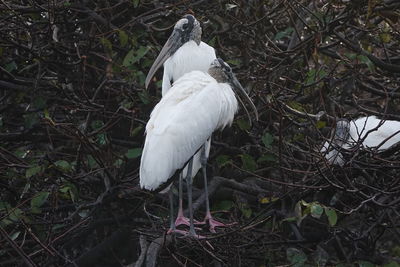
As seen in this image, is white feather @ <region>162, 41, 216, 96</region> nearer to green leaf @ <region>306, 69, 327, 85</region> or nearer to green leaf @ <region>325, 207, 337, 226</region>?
green leaf @ <region>306, 69, 327, 85</region>

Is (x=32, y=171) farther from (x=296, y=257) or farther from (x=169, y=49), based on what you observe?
(x=296, y=257)

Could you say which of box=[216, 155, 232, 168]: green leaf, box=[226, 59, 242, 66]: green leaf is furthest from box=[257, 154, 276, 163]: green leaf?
box=[226, 59, 242, 66]: green leaf

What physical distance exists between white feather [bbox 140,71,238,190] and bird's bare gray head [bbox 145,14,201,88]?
0.47m

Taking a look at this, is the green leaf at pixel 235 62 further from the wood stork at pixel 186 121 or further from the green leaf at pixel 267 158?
the green leaf at pixel 267 158

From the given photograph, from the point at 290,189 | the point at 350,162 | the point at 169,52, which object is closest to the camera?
the point at 350,162

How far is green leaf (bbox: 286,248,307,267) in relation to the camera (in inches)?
178

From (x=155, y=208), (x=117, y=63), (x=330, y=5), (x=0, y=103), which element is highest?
(x=330, y=5)

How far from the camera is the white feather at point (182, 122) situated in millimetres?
4629

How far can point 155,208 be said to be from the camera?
18.8 feet

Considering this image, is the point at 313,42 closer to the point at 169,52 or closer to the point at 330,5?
the point at 330,5

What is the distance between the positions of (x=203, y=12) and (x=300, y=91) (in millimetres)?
1164

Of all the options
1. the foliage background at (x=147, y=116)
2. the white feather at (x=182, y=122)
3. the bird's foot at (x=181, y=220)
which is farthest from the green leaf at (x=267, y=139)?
the bird's foot at (x=181, y=220)

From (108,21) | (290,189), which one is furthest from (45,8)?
(290,189)

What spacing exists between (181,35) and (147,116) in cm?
63
